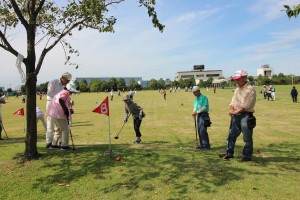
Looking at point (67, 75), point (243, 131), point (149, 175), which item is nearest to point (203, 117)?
point (243, 131)

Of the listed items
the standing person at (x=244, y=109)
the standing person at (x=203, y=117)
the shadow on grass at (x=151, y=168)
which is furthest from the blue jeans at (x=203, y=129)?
the standing person at (x=244, y=109)

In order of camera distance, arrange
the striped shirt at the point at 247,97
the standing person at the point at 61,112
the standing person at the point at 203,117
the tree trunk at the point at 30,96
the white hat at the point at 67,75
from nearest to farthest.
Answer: the striped shirt at the point at 247,97 → the tree trunk at the point at 30,96 → the standing person at the point at 61,112 → the white hat at the point at 67,75 → the standing person at the point at 203,117

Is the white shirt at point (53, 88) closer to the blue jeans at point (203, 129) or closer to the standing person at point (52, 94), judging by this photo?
the standing person at point (52, 94)

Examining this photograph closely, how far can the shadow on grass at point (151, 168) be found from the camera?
5887 mm

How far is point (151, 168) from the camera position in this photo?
6.84m

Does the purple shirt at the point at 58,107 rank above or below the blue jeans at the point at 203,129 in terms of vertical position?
above

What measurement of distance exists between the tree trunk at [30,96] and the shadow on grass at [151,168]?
402mm

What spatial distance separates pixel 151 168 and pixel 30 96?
3.58 meters

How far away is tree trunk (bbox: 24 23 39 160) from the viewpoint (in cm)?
743

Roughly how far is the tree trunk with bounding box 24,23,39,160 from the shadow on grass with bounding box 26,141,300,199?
0.40 meters

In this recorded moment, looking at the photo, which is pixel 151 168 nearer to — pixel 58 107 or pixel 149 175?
pixel 149 175

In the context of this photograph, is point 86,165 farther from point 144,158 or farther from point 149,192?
point 149,192

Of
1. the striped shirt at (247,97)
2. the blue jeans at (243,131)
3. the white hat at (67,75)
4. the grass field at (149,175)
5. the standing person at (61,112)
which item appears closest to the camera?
the grass field at (149,175)

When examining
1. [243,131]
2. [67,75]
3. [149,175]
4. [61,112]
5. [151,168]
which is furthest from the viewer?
[67,75]
